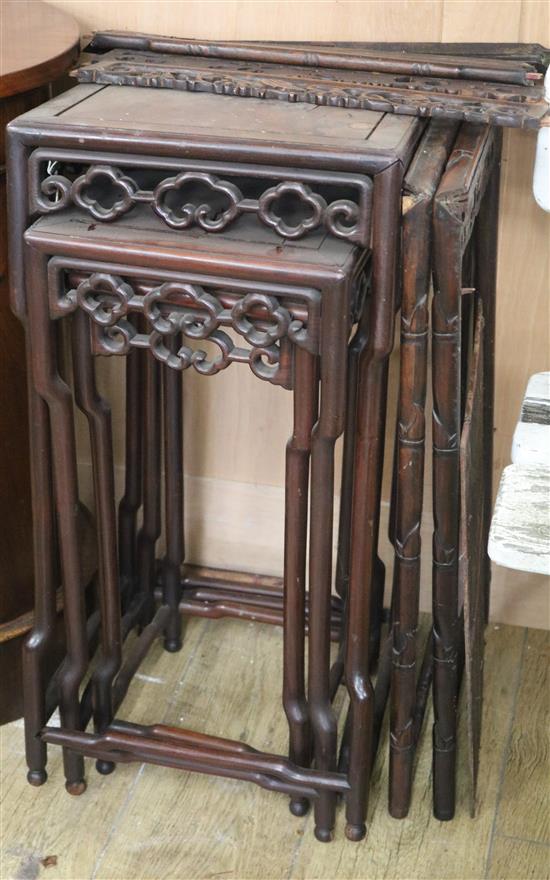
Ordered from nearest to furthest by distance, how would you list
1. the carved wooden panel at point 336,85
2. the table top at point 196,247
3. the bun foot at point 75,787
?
the table top at point 196,247 → the carved wooden panel at point 336,85 → the bun foot at point 75,787

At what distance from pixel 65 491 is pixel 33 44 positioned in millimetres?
552

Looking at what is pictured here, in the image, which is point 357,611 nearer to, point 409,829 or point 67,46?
point 409,829

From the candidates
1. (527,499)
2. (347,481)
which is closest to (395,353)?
(347,481)

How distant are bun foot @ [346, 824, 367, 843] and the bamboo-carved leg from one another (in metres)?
0.06

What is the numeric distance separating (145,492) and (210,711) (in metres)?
0.34

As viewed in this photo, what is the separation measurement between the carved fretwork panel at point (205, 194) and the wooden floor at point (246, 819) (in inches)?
32.0

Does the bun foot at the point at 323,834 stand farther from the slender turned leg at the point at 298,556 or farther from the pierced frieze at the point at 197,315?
the pierced frieze at the point at 197,315

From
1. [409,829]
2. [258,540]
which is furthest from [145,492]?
[409,829]

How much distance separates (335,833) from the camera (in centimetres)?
157

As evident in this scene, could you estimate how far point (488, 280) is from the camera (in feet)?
5.17

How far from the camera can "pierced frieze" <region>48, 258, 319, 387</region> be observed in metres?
1.21

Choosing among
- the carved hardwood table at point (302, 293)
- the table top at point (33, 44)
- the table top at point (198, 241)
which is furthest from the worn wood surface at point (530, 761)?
the table top at point (33, 44)

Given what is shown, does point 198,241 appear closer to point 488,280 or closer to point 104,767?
point 488,280

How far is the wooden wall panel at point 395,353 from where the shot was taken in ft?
5.04
